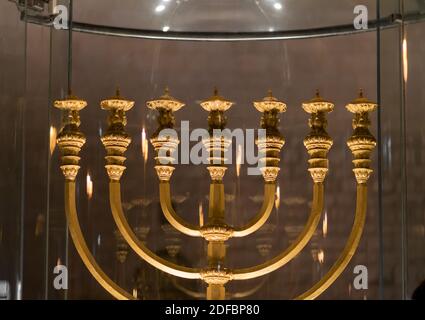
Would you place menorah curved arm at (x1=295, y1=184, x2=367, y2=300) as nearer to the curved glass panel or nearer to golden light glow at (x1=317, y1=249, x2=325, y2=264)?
golden light glow at (x1=317, y1=249, x2=325, y2=264)

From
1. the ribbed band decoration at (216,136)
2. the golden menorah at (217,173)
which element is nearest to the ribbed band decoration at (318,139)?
the golden menorah at (217,173)

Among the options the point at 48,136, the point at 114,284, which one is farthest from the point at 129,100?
the point at 114,284

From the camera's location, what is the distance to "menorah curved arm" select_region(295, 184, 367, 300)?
1674 mm

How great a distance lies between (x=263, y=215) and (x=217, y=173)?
0.27 feet

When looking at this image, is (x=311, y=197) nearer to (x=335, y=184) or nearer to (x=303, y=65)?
(x=335, y=184)

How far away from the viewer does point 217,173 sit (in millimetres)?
1690

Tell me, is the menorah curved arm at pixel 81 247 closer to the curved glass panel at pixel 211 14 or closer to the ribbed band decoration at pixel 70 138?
the ribbed band decoration at pixel 70 138

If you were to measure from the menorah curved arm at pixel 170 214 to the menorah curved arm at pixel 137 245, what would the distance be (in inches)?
1.8

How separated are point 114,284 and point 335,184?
0.33 meters

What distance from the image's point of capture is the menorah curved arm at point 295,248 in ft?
5.52

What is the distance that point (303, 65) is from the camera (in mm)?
1772

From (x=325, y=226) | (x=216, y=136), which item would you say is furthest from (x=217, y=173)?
(x=325, y=226)

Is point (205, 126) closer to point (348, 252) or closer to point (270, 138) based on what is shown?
point (270, 138)

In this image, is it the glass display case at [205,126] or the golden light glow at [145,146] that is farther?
the golden light glow at [145,146]
